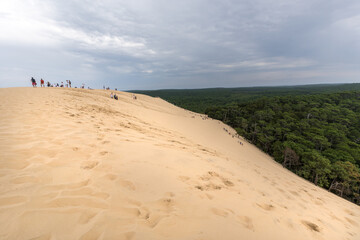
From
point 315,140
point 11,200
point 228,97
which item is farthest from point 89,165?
point 228,97

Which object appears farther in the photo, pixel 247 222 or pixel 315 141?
pixel 315 141

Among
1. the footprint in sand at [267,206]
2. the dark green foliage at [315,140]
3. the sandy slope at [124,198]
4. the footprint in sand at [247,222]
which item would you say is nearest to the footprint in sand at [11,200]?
the sandy slope at [124,198]

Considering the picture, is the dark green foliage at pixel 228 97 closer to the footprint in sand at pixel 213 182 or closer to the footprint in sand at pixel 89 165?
the footprint in sand at pixel 213 182

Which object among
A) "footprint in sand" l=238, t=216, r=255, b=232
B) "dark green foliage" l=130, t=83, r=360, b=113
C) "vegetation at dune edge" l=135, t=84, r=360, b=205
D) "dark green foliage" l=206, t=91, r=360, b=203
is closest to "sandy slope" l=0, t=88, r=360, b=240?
"footprint in sand" l=238, t=216, r=255, b=232

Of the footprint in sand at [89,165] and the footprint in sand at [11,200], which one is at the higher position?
the footprint in sand at [11,200]

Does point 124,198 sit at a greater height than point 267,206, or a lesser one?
greater

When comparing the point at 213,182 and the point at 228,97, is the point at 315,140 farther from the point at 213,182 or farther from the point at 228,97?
the point at 228,97

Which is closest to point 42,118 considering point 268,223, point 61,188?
point 61,188

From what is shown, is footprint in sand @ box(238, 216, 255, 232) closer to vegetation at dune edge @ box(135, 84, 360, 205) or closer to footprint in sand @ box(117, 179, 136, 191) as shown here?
footprint in sand @ box(117, 179, 136, 191)

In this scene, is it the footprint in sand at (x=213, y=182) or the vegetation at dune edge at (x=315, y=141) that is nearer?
the footprint in sand at (x=213, y=182)

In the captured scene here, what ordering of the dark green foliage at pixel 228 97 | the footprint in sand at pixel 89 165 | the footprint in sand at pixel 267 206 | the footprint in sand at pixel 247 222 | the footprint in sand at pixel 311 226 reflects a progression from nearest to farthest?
the footprint in sand at pixel 247 222, the footprint in sand at pixel 89 165, the footprint in sand at pixel 311 226, the footprint in sand at pixel 267 206, the dark green foliage at pixel 228 97

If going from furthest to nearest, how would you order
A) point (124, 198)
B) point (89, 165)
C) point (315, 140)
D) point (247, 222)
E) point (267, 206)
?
1. point (315, 140)
2. point (267, 206)
3. point (89, 165)
4. point (247, 222)
5. point (124, 198)

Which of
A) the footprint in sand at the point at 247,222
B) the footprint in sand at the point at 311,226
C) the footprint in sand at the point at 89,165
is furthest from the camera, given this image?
the footprint in sand at the point at 311,226

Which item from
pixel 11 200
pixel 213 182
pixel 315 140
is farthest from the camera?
Result: pixel 315 140
